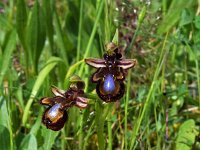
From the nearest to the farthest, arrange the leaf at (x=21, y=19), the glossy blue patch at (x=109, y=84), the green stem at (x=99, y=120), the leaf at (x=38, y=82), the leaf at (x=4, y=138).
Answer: the glossy blue patch at (x=109, y=84) → the green stem at (x=99, y=120) → the leaf at (x=4, y=138) → the leaf at (x=38, y=82) → the leaf at (x=21, y=19)

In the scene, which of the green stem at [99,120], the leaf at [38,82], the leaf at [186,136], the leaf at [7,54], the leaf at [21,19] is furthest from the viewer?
the leaf at [21,19]

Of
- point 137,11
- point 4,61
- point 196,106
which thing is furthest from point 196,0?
point 4,61

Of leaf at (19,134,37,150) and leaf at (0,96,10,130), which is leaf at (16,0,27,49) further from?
leaf at (19,134,37,150)

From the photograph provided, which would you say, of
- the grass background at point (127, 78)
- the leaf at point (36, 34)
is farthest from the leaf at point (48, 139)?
the leaf at point (36, 34)

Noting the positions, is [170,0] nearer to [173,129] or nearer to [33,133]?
[173,129]

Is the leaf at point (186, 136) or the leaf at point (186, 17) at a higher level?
the leaf at point (186, 17)

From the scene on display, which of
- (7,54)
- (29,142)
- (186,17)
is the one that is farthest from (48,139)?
(186,17)

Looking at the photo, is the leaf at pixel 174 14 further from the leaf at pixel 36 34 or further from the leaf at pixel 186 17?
the leaf at pixel 36 34
